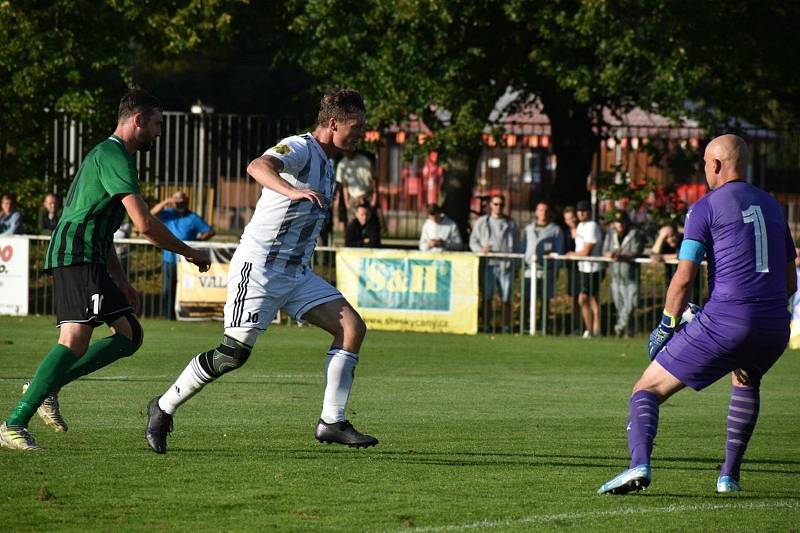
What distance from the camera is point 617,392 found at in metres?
12.8

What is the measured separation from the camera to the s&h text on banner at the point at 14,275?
20.4 metres

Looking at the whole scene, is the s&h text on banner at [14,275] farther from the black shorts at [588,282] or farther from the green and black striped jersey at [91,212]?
the green and black striped jersey at [91,212]

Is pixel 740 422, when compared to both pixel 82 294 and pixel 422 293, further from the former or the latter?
pixel 422 293

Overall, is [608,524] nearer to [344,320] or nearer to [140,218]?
[344,320]

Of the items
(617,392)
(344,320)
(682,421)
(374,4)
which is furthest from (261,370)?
(374,4)

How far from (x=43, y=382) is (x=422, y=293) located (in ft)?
38.4

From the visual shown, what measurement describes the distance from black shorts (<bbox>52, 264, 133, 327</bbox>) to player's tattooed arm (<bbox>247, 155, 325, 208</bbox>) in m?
1.11

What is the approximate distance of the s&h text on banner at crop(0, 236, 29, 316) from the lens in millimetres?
20438

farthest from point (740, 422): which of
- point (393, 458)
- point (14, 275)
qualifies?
point (14, 275)

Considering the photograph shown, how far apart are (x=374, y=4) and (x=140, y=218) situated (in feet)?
52.4

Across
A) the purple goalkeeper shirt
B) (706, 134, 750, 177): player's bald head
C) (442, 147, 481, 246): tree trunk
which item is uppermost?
(442, 147, 481, 246): tree trunk

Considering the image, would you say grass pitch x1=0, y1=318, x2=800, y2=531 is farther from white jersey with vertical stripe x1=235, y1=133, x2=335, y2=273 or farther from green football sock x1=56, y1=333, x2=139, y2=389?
white jersey with vertical stripe x1=235, y1=133, x2=335, y2=273

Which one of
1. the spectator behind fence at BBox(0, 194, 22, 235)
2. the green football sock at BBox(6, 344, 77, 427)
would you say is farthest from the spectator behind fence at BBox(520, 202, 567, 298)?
the green football sock at BBox(6, 344, 77, 427)

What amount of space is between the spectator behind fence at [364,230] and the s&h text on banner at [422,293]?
57.7 inches
